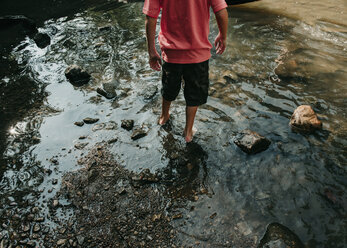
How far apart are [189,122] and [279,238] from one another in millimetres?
1611

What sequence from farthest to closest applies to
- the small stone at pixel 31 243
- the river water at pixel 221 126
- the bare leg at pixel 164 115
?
A: the bare leg at pixel 164 115 < the river water at pixel 221 126 < the small stone at pixel 31 243

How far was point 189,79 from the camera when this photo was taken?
273 cm

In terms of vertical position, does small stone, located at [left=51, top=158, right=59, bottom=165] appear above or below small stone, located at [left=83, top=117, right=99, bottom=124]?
below

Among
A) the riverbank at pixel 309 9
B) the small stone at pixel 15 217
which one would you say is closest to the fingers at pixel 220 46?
the small stone at pixel 15 217

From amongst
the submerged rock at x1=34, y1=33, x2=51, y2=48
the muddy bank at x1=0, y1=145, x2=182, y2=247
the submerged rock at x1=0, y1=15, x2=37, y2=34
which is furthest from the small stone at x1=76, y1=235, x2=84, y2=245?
the submerged rock at x1=0, y1=15, x2=37, y2=34

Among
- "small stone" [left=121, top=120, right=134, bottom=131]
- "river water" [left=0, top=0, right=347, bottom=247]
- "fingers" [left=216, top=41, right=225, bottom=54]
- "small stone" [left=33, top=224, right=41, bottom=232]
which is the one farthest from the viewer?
"small stone" [left=121, top=120, right=134, bottom=131]

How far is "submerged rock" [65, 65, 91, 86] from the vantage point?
15.0ft

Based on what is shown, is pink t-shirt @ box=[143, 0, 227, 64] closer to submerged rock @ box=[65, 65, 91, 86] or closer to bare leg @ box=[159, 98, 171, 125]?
bare leg @ box=[159, 98, 171, 125]

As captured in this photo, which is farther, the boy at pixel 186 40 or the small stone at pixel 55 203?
the small stone at pixel 55 203

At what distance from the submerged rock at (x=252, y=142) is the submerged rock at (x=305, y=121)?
0.51m

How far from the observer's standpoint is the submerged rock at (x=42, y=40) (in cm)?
630

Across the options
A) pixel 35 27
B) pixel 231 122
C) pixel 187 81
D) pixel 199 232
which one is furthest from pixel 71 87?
pixel 35 27

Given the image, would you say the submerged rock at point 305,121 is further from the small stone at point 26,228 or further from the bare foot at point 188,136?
the small stone at point 26,228

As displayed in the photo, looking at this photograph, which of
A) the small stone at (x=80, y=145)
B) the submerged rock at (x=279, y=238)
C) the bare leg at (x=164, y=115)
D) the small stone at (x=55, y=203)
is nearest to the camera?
the submerged rock at (x=279, y=238)
